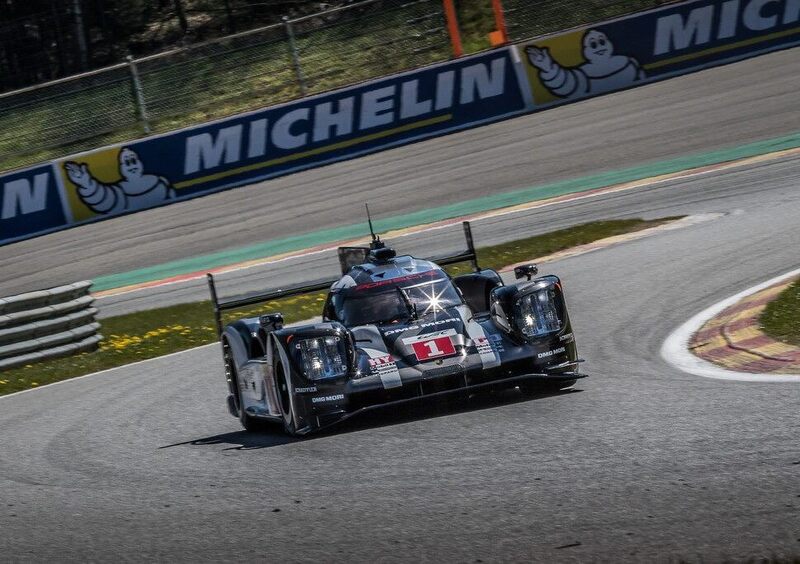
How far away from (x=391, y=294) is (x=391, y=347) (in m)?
0.78

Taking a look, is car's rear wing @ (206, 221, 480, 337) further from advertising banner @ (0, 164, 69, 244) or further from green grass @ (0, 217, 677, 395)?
advertising banner @ (0, 164, 69, 244)

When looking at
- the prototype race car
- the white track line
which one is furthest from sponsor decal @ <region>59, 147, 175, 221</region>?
the white track line

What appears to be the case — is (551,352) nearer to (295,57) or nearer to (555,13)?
(295,57)

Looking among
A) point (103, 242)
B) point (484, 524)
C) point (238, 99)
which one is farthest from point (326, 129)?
point (484, 524)

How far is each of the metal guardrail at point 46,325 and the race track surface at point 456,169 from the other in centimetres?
525

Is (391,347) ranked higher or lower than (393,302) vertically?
lower

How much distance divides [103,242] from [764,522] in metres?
17.1

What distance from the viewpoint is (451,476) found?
5.71 meters

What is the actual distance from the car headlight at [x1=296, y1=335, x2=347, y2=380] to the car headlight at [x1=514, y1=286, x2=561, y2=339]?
119cm

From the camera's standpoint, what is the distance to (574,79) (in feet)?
70.3

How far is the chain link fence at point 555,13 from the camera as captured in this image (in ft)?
71.5

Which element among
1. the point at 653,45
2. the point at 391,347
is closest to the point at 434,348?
the point at 391,347

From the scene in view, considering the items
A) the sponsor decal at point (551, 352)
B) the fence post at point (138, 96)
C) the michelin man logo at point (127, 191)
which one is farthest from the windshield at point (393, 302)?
the fence post at point (138, 96)

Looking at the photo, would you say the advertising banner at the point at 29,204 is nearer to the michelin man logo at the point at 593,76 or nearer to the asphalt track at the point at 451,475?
the michelin man logo at the point at 593,76
